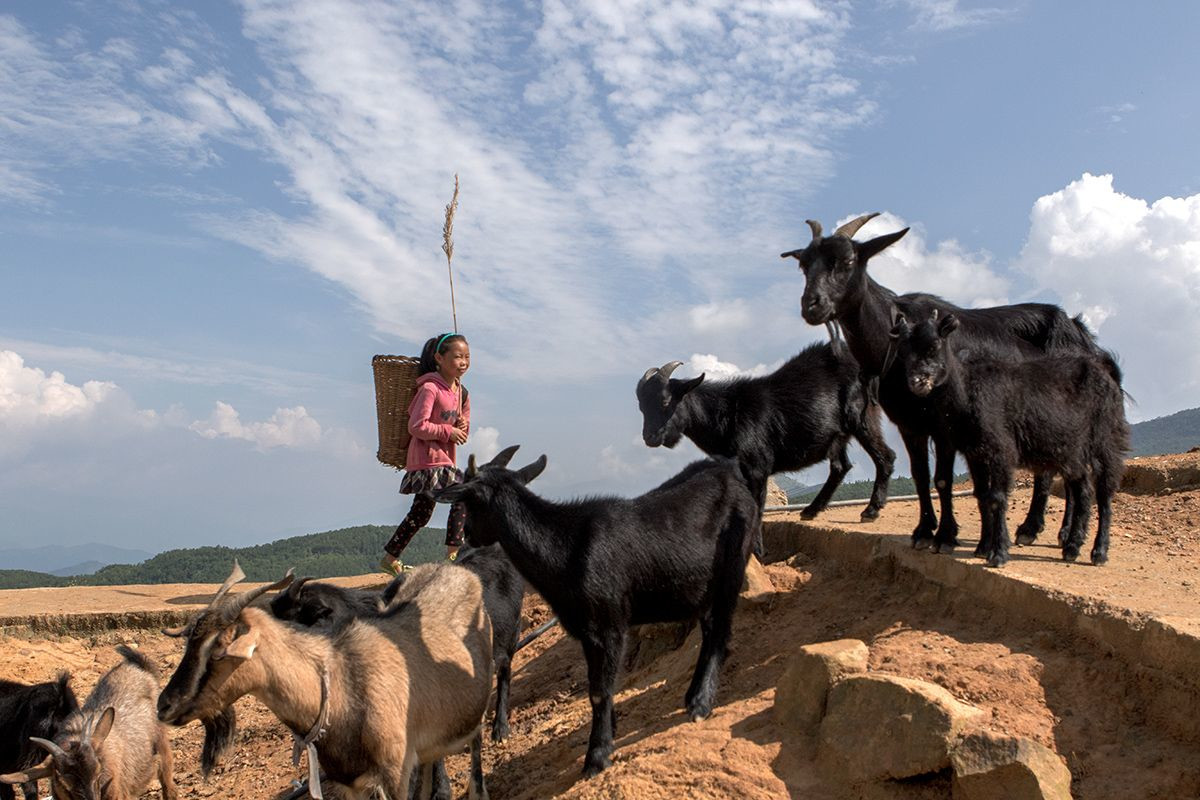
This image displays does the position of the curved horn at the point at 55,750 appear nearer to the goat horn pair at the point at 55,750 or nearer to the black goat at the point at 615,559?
the goat horn pair at the point at 55,750

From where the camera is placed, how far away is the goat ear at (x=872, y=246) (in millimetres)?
6262

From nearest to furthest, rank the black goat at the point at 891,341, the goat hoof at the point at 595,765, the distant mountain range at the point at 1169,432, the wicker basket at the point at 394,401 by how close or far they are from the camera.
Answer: the goat hoof at the point at 595,765
the black goat at the point at 891,341
the wicker basket at the point at 394,401
the distant mountain range at the point at 1169,432

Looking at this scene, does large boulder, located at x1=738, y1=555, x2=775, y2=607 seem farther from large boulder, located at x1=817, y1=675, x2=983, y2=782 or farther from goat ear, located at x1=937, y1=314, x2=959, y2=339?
large boulder, located at x1=817, y1=675, x2=983, y2=782

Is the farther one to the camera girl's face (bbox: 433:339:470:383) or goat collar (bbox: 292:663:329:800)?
girl's face (bbox: 433:339:470:383)

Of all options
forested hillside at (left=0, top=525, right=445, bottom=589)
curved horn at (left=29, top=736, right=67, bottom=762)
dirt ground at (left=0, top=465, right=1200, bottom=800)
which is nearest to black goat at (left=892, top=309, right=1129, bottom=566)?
dirt ground at (left=0, top=465, right=1200, bottom=800)

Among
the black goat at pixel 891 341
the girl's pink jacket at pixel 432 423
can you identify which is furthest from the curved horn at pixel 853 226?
the girl's pink jacket at pixel 432 423

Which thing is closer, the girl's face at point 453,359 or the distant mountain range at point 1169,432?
the girl's face at point 453,359

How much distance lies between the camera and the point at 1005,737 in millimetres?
3773

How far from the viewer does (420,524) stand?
291 inches

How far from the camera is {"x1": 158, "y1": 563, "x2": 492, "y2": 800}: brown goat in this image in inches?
144

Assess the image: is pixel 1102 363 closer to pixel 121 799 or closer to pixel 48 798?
pixel 121 799

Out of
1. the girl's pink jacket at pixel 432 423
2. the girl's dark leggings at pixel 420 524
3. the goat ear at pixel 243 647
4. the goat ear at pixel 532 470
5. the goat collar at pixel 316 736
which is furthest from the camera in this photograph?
the girl's dark leggings at pixel 420 524

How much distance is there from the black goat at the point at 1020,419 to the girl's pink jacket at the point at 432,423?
3309mm

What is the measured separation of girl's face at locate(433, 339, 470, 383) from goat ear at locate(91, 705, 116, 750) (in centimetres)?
311
